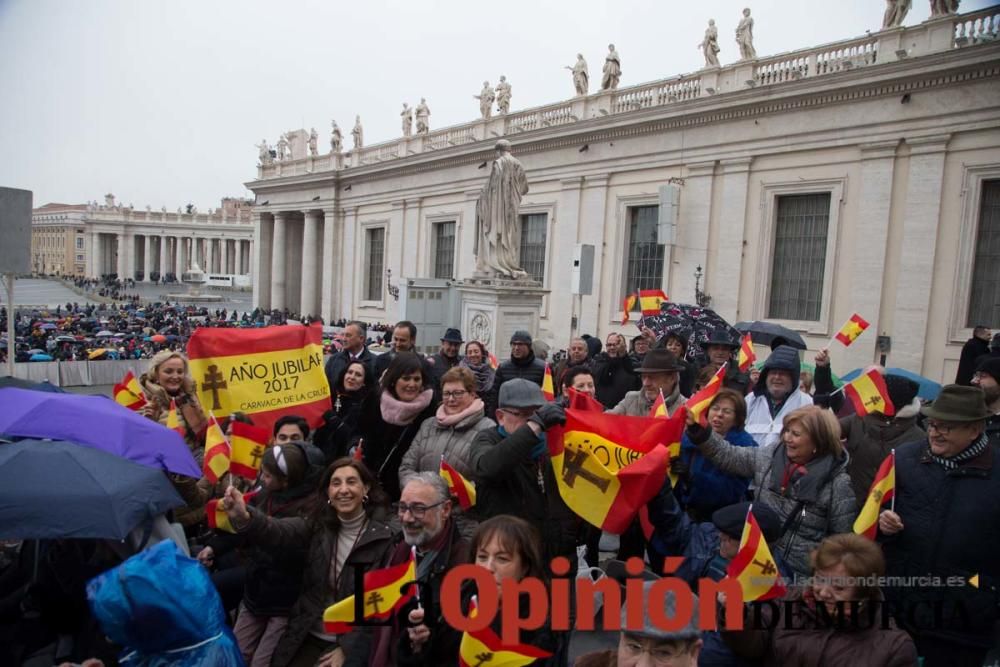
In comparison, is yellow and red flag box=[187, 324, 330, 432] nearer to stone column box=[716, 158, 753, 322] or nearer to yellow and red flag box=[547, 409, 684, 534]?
yellow and red flag box=[547, 409, 684, 534]

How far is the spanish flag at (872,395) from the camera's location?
17.3 ft

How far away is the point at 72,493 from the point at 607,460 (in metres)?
2.70

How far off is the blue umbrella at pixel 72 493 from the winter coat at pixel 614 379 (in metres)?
5.66

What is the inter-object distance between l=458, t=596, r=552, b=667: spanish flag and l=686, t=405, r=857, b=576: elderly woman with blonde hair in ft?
5.48

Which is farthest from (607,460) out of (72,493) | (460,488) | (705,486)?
(72,493)

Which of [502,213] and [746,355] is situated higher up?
[502,213]

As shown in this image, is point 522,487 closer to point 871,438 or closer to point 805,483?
point 805,483

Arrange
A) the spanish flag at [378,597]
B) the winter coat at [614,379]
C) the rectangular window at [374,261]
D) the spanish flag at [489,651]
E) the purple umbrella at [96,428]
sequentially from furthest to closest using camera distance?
the rectangular window at [374,261] → the winter coat at [614,379] → the purple umbrella at [96,428] → the spanish flag at [378,597] → the spanish flag at [489,651]

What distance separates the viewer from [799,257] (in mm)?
19266

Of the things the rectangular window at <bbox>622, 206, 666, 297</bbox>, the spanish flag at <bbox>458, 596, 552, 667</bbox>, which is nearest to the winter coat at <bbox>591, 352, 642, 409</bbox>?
the spanish flag at <bbox>458, 596, 552, 667</bbox>

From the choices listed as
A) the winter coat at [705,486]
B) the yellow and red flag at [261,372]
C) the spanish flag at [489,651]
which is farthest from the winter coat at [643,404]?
the spanish flag at [489,651]

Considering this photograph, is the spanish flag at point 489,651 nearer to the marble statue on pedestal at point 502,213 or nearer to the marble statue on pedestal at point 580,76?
the marble statue on pedestal at point 502,213

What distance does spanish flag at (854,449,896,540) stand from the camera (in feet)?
11.5

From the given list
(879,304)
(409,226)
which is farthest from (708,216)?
(409,226)
